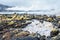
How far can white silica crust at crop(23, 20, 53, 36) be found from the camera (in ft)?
10.9

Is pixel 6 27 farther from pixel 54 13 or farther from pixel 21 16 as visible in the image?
pixel 54 13

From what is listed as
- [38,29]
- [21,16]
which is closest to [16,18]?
[21,16]

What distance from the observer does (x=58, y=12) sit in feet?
11.1

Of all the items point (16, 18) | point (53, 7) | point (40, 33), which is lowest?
point (40, 33)

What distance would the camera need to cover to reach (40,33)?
3.33 metres

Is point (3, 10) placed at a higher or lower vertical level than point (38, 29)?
higher

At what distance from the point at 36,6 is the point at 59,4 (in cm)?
51

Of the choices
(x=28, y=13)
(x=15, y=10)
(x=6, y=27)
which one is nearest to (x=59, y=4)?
(x=28, y=13)

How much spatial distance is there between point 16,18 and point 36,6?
1.75 ft

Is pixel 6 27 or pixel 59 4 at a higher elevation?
pixel 59 4

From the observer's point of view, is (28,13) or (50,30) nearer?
(50,30)

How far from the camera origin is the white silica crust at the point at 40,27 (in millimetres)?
3318

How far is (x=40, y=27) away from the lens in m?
3.37

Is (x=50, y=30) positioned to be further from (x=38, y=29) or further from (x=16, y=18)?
(x=16, y=18)
